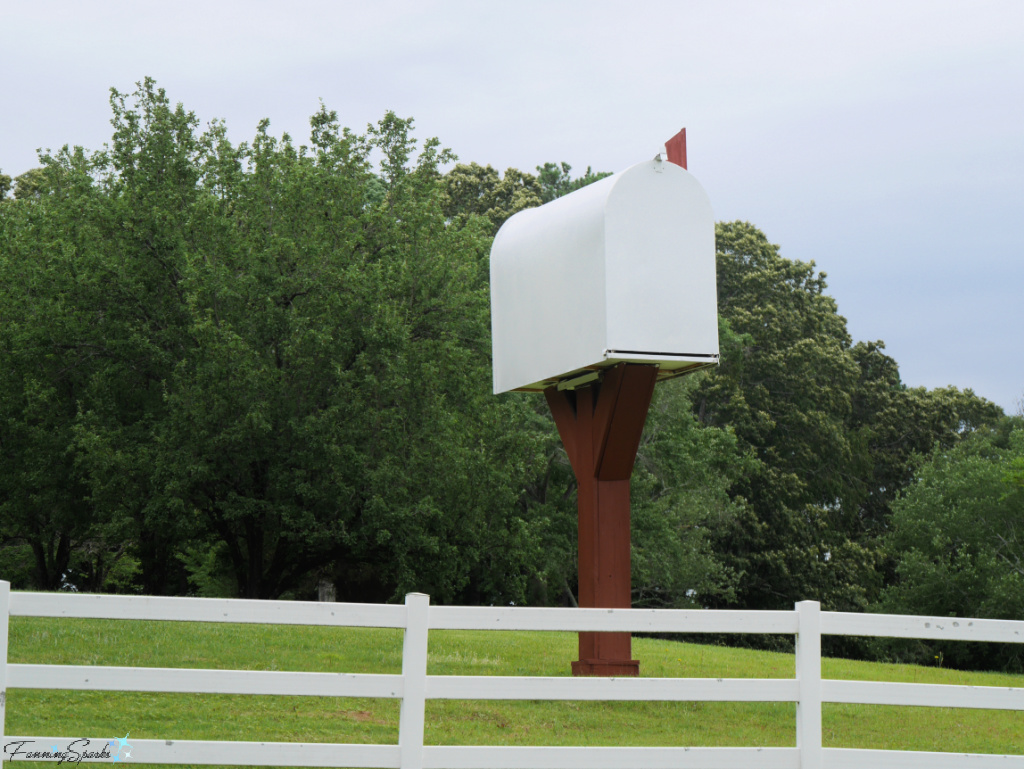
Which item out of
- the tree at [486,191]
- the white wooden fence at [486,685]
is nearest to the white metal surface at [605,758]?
the white wooden fence at [486,685]

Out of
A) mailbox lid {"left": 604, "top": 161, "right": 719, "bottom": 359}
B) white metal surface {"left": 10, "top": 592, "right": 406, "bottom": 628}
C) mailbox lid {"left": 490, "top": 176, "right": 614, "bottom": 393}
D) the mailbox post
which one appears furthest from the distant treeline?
white metal surface {"left": 10, "top": 592, "right": 406, "bottom": 628}

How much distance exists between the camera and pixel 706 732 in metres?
8.72

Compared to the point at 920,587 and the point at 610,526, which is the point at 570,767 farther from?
the point at 920,587

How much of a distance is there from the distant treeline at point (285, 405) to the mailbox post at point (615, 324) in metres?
10.5

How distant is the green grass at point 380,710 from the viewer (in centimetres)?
793

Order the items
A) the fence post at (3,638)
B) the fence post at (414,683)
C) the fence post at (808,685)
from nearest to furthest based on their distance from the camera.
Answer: the fence post at (3,638), the fence post at (414,683), the fence post at (808,685)

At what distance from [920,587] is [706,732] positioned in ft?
82.8

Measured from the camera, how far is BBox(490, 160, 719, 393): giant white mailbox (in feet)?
31.4

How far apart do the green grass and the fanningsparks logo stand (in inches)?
49.3

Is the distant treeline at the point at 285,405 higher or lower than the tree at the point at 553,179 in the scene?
lower

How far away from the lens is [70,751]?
608 centimetres

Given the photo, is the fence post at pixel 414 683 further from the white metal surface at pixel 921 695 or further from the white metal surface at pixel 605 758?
the white metal surface at pixel 921 695

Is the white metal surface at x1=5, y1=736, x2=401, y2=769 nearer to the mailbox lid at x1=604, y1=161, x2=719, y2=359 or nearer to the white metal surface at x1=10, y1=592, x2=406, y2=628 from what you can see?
the white metal surface at x1=10, y1=592, x2=406, y2=628

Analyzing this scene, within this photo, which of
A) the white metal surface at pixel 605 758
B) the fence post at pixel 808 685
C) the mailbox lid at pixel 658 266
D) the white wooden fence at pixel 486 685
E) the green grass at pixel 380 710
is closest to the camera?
the white wooden fence at pixel 486 685
